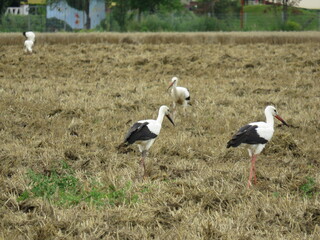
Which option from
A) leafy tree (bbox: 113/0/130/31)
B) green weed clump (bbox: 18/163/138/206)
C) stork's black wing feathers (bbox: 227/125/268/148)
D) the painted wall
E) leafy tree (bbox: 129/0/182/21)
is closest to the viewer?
green weed clump (bbox: 18/163/138/206)

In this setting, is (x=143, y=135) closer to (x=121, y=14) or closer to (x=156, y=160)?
(x=156, y=160)

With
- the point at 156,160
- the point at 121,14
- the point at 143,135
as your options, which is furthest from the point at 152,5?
the point at 143,135

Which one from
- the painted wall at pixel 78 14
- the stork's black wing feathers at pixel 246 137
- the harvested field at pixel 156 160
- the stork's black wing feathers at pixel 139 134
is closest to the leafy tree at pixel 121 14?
the painted wall at pixel 78 14

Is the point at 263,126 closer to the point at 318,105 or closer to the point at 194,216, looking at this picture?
the point at 194,216

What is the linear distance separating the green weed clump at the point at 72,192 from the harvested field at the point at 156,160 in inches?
0.7

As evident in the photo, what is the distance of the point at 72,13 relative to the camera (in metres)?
43.9

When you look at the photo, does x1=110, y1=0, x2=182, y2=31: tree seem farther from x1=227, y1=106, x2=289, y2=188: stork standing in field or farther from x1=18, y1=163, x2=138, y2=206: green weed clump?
x1=18, y1=163, x2=138, y2=206: green weed clump

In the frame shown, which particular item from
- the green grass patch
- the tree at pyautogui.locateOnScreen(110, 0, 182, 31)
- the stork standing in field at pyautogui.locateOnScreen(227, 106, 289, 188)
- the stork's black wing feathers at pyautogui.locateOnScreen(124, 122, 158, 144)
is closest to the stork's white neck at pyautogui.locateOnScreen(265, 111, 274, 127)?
the stork standing in field at pyautogui.locateOnScreen(227, 106, 289, 188)

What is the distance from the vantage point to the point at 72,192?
642 cm

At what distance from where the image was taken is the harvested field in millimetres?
5355

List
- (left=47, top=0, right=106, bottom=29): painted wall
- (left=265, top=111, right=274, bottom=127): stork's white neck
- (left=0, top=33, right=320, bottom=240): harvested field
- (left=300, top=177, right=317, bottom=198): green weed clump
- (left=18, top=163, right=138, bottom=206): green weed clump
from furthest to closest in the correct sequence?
(left=47, top=0, right=106, bottom=29): painted wall → (left=265, top=111, right=274, bottom=127): stork's white neck → (left=300, top=177, right=317, bottom=198): green weed clump → (left=18, top=163, right=138, bottom=206): green weed clump → (left=0, top=33, right=320, bottom=240): harvested field

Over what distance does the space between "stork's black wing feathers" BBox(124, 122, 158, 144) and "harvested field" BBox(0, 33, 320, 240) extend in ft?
1.20

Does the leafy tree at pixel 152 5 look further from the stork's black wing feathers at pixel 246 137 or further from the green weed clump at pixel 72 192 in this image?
the green weed clump at pixel 72 192

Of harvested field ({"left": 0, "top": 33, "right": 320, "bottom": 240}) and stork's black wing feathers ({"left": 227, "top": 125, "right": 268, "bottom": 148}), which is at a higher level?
stork's black wing feathers ({"left": 227, "top": 125, "right": 268, "bottom": 148})
